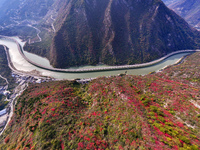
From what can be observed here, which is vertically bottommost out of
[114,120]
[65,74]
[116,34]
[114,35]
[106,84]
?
[114,120]

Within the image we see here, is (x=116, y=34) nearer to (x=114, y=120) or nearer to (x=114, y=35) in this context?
(x=114, y=35)

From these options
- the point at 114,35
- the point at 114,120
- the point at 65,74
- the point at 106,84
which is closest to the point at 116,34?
the point at 114,35

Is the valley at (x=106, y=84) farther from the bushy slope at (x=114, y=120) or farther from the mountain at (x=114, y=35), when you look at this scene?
the mountain at (x=114, y=35)

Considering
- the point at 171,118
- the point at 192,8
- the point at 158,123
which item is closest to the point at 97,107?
the point at 158,123

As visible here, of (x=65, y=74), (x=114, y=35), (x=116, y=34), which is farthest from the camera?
(x=116, y=34)

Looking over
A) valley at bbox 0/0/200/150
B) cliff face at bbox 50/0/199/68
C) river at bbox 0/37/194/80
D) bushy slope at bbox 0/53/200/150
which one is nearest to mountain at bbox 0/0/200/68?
cliff face at bbox 50/0/199/68

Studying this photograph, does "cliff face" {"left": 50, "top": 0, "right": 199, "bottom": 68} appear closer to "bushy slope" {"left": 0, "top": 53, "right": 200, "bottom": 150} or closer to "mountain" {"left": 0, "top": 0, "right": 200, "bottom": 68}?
"mountain" {"left": 0, "top": 0, "right": 200, "bottom": 68}
